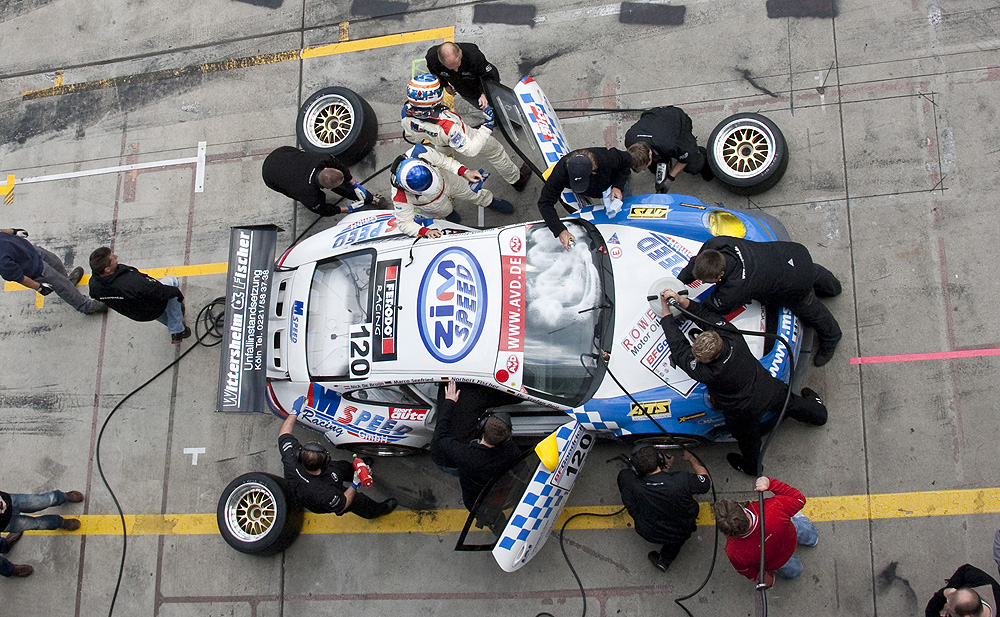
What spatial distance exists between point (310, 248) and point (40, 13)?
18.5 feet

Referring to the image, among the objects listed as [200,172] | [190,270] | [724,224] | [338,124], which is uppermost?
[338,124]

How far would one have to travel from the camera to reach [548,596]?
19.3ft

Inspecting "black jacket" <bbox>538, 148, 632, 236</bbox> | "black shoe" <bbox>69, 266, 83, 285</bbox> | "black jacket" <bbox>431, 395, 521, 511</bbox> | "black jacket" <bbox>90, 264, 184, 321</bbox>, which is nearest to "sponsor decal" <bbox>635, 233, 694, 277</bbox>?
"black jacket" <bbox>538, 148, 632, 236</bbox>

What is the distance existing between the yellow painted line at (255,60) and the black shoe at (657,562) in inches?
217

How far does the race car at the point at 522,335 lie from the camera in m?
4.99

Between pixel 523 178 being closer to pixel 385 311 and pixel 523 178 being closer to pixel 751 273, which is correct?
pixel 385 311

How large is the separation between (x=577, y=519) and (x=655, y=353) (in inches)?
73.3

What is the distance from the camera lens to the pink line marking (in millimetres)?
5742

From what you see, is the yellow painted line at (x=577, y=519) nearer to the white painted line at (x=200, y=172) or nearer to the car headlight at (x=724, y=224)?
the car headlight at (x=724, y=224)

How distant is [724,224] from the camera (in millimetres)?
5434

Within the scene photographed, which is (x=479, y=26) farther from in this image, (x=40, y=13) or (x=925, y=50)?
(x=40, y=13)

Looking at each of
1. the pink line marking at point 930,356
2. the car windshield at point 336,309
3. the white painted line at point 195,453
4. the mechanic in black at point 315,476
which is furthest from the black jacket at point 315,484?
the pink line marking at point 930,356

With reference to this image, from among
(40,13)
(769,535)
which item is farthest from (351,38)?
(769,535)

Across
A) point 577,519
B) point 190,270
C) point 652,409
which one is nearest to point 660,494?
point 652,409
